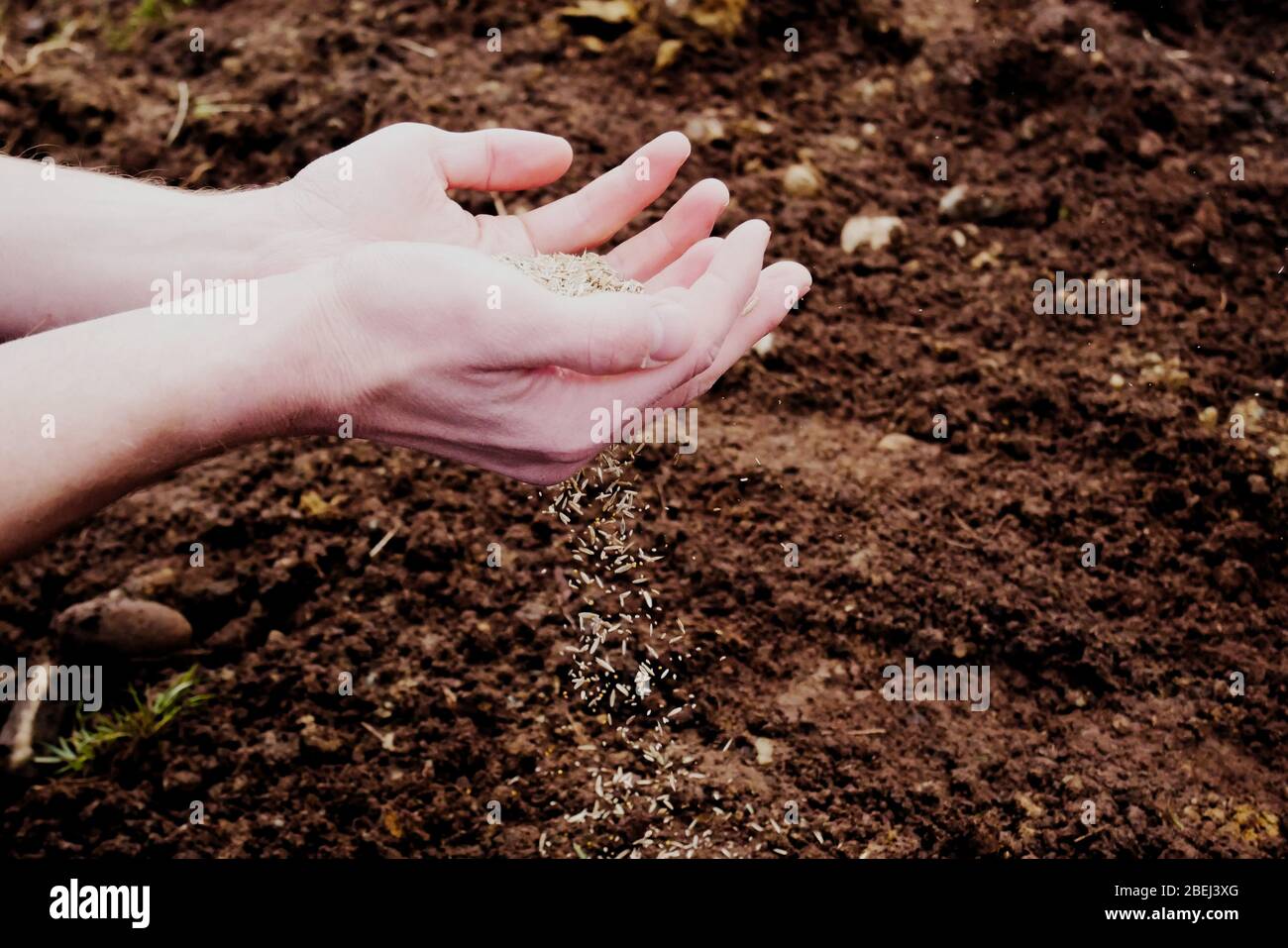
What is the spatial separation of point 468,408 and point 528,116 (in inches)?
67.5

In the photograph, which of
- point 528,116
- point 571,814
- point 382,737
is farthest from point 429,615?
point 528,116

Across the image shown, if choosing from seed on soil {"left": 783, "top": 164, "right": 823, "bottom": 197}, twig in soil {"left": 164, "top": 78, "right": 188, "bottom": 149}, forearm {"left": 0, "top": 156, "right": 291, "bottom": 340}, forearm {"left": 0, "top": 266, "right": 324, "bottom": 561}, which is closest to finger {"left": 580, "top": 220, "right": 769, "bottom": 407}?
forearm {"left": 0, "top": 266, "right": 324, "bottom": 561}

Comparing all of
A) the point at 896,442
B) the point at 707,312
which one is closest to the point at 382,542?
the point at 707,312

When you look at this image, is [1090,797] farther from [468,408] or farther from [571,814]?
[468,408]

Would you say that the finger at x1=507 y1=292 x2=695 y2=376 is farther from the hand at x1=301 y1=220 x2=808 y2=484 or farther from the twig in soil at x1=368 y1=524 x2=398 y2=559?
the twig in soil at x1=368 y1=524 x2=398 y2=559

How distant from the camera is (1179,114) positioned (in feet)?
10.4

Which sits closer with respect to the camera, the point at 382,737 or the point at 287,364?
the point at 287,364

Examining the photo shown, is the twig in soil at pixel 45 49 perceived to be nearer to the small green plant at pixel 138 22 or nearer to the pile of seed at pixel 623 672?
the small green plant at pixel 138 22

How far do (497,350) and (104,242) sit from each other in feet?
3.04

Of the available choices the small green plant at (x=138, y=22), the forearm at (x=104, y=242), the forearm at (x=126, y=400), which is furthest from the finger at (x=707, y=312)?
the small green plant at (x=138, y=22)

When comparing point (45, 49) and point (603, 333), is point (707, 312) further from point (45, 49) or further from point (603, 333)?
point (45, 49)

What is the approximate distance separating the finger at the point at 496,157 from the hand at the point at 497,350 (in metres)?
0.47

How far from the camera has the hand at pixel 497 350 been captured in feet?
5.63
